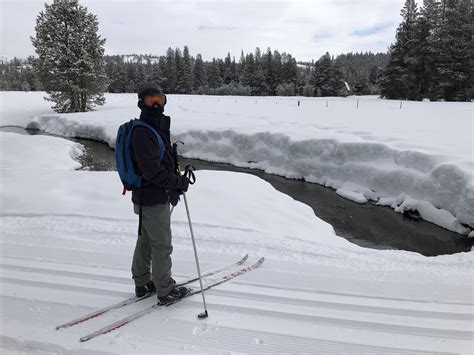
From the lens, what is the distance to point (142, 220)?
321 cm

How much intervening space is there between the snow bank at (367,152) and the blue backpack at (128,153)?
26.0ft

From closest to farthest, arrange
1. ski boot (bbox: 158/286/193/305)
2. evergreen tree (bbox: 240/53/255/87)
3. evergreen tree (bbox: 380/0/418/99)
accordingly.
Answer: ski boot (bbox: 158/286/193/305)
evergreen tree (bbox: 380/0/418/99)
evergreen tree (bbox: 240/53/255/87)

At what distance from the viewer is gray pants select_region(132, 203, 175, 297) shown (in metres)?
3.18

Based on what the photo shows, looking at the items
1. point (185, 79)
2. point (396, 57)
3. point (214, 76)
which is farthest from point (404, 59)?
point (214, 76)

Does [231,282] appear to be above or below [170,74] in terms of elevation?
below

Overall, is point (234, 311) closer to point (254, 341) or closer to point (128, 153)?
point (254, 341)

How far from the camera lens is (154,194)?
10.2ft

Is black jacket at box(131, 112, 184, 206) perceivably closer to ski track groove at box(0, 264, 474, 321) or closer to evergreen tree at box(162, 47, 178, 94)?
ski track groove at box(0, 264, 474, 321)

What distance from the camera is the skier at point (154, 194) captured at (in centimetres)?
295

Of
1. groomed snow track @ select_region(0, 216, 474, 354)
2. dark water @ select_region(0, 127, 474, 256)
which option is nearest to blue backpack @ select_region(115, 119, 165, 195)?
groomed snow track @ select_region(0, 216, 474, 354)

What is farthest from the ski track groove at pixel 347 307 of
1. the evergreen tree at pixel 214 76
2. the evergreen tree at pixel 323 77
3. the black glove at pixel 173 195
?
the evergreen tree at pixel 214 76

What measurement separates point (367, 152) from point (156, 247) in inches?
403

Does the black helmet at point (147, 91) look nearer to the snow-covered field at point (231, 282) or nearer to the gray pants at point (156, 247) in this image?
the gray pants at point (156, 247)

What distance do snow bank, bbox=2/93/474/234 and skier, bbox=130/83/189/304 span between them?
7592 mm
